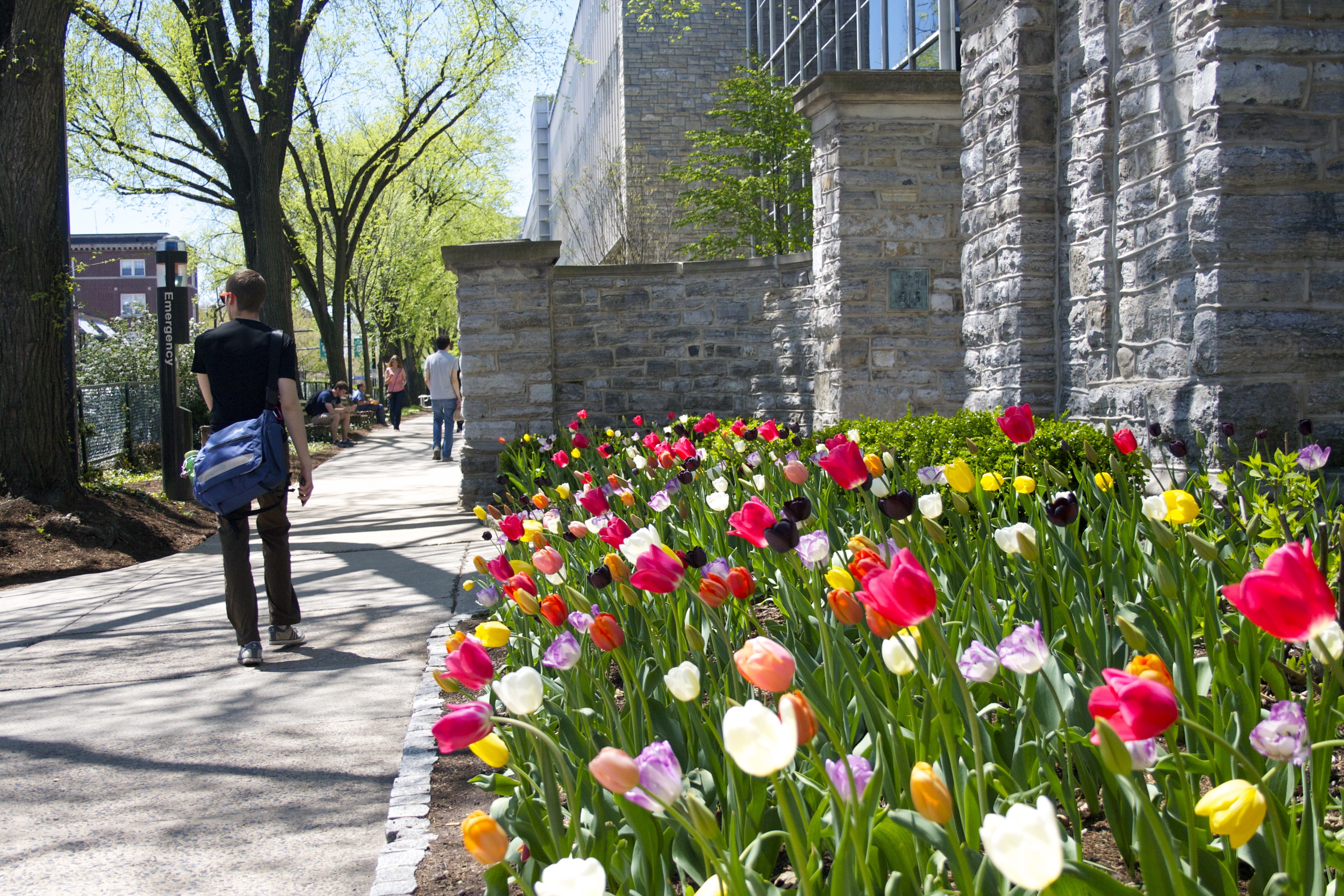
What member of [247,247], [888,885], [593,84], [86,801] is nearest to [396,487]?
[247,247]

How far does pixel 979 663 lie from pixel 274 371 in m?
3.97

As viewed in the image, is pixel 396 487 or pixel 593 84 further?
pixel 593 84

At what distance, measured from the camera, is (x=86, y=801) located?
3.25 meters

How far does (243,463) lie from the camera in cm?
471

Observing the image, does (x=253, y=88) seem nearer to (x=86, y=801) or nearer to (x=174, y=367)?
(x=174, y=367)

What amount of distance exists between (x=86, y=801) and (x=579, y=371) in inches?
332

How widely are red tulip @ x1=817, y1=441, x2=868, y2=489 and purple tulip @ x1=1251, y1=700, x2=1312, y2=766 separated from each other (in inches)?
49.9

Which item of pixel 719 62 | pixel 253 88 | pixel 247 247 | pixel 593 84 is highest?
pixel 593 84

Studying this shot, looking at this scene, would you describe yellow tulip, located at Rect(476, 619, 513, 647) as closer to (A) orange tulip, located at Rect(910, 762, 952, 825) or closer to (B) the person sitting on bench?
(A) orange tulip, located at Rect(910, 762, 952, 825)

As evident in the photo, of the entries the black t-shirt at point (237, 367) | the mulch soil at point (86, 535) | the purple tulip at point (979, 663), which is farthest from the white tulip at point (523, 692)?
the mulch soil at point (86, 535)

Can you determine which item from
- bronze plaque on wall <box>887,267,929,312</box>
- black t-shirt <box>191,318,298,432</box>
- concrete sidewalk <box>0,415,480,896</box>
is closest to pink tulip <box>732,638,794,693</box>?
concrete sidewalk <box>0,415,480,896</box>

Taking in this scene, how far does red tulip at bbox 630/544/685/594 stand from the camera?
2162 millimetres

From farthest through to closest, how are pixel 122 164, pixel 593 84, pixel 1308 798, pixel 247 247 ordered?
pixel 593 84, pixel 122 164, pixel 247 247, pixel 1308 798

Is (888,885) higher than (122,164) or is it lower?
lower
